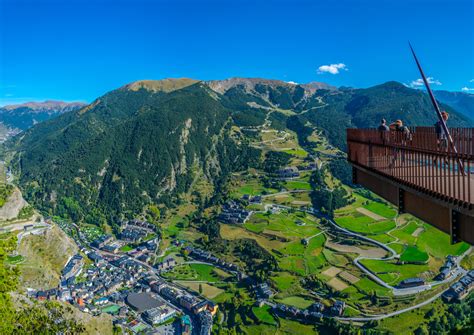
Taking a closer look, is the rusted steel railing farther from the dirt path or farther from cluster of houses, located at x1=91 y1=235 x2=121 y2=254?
cluster of houses, located at x1=91 y1=235 x2=121 y2=254

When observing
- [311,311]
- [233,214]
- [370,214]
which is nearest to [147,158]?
[233,214]

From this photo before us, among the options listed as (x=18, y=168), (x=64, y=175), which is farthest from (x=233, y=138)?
(x=18, y=168)

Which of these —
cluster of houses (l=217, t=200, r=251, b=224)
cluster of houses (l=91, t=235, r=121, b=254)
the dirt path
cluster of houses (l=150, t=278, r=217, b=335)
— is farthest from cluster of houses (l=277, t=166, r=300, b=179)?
cluster of houses (l=150, t=278, r=217, b=335)

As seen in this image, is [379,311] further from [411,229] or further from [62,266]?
[62,266]

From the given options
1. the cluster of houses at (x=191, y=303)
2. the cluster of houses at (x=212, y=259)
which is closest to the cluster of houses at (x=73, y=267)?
the cluster of houses at (x=191, y=303)

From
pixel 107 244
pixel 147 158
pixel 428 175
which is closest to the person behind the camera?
pixel 428 175

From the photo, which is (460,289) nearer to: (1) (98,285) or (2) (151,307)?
(2) (151,307)

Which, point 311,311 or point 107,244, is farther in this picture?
point 107,244
